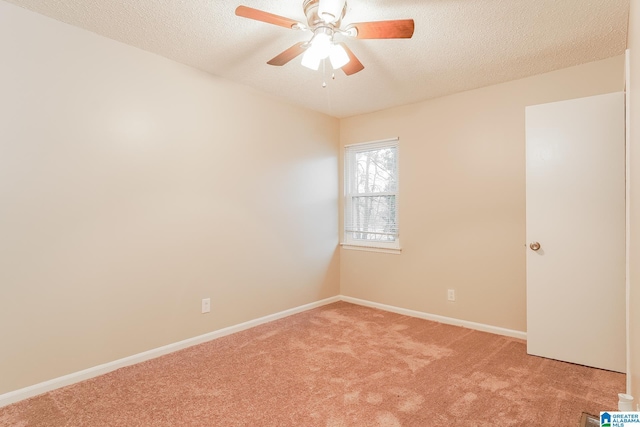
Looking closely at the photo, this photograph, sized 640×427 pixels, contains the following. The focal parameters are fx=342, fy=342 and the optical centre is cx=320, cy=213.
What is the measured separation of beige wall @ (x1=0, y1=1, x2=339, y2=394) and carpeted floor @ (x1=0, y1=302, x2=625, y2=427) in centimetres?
33

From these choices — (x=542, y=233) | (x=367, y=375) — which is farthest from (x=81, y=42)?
(x=542, y=233)

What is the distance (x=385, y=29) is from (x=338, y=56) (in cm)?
35

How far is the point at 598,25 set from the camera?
2262mm

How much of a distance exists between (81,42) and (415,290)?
3.68 m

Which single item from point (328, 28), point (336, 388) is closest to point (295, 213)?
point (336, 388)

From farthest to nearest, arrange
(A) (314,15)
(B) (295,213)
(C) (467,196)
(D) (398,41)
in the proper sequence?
(B) (295,213) < (C) (467,196) < (D) (398,41) < (A) (314,15)

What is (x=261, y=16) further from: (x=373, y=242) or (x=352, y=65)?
(x=373, y=242)

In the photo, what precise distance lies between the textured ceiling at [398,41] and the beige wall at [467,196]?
0.71 ft

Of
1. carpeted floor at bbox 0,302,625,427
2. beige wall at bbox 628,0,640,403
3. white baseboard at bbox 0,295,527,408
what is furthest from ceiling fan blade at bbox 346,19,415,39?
white baseboard at bbox 0,295,527,408

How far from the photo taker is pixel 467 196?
3.44 metres

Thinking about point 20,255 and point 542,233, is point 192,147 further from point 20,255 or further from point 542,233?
point 542,233

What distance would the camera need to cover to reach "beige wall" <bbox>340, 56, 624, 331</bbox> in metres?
3.12

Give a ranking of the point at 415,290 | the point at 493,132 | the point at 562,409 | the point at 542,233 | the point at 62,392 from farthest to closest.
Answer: the point at 415,290
the point at 493,132
the point at 542,233
the point at 62,392
the point at 562,409

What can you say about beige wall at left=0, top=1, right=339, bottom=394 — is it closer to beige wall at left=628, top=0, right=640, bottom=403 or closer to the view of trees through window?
the view of trees through window
